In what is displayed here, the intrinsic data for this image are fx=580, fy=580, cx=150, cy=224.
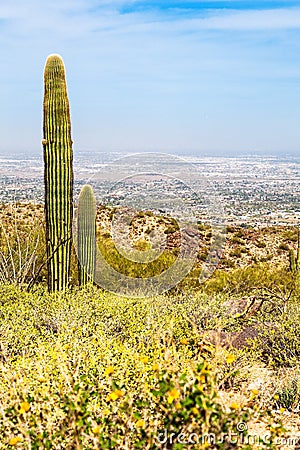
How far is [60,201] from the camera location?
8508 millimetres

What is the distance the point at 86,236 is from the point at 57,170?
1.36m

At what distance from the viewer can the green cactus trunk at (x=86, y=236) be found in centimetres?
923

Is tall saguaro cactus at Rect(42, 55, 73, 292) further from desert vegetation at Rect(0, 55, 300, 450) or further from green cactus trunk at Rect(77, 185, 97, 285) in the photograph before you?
green cactus trunk at Rect(77, 185, 97, 285)

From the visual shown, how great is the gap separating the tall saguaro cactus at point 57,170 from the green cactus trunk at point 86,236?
617mm

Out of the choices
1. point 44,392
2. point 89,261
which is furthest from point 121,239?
point 44,392

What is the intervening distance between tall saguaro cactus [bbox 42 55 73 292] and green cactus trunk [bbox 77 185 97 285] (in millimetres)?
617

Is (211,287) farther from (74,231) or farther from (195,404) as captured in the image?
(195,404)

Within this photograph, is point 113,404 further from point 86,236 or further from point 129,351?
point 86,236

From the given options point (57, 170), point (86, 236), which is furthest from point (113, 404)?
point (86, 236)

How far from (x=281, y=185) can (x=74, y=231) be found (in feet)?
66.7

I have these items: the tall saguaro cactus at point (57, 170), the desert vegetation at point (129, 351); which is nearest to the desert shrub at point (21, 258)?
the desert vegetation at point (129, 351)

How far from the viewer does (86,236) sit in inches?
369

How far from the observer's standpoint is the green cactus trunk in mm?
9227

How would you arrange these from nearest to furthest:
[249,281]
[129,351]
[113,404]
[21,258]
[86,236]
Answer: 1. [113,404]
2. [129,351]
3. [86,236]
4. [21,258]
5. [249,281]
